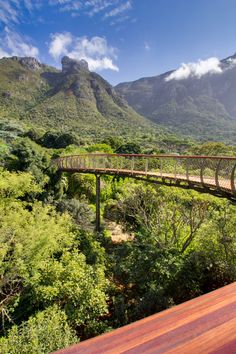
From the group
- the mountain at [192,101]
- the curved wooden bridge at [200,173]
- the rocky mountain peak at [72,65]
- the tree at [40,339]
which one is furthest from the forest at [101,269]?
the rocky mountain peak at [72,65]

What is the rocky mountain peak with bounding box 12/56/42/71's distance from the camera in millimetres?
102562

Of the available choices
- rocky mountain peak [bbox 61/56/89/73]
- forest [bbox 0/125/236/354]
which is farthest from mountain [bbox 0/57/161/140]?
forest [bbox 0/125/236/354]

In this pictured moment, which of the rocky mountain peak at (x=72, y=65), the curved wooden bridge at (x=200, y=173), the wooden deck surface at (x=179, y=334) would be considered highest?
the rocky mountain peak at (x=72, y=65)

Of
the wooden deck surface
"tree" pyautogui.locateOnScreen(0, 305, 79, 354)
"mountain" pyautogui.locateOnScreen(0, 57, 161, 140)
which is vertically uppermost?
"mountain" pyautogui.locateOnScreen(0, 57, 161, 140)

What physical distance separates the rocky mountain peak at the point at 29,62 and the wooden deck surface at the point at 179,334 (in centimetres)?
11658

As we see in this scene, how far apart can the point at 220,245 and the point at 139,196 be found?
480cm

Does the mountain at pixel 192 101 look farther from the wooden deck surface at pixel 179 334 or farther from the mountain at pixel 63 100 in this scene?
the wooden deck surface at pixel 179 334

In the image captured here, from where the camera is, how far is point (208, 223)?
434 inches

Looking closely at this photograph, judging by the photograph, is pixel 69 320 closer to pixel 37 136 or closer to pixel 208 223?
pixel 208 223

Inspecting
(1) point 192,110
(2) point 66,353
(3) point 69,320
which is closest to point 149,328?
(2) point 66,353

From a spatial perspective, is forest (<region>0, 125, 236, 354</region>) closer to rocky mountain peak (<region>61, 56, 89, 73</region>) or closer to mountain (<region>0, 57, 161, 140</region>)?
mountain (<region>0, 57, 161, 140</region>)

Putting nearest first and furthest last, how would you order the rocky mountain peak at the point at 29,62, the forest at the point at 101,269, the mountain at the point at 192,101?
the forest at the point at 101,269 → the rocky mountain peak at the point at 29,62 → the mountain at the point at 192,101

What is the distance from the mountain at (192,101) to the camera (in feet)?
365

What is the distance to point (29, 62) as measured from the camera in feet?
342
